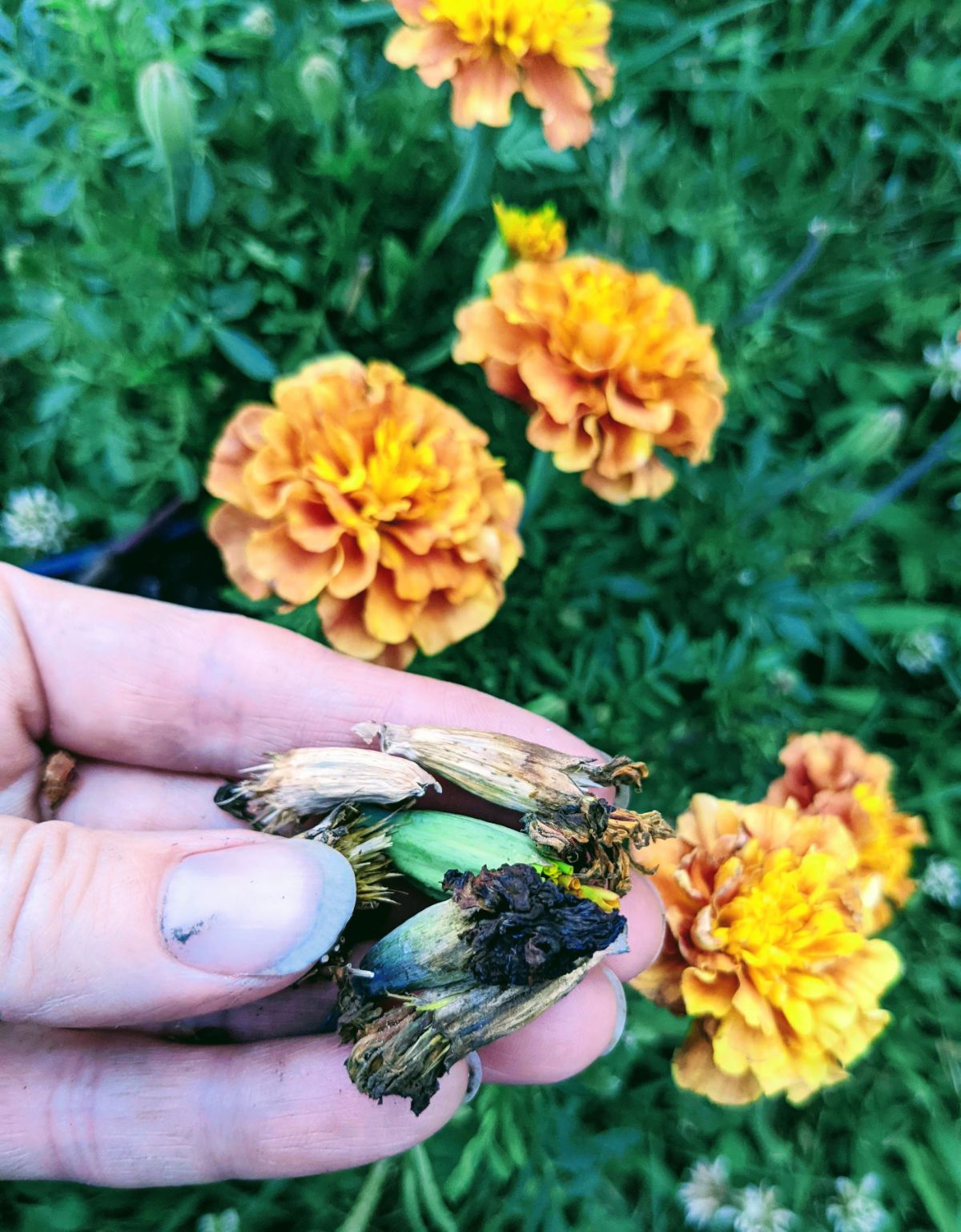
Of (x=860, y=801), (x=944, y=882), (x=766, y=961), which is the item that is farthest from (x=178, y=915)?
(x=944, y=882)

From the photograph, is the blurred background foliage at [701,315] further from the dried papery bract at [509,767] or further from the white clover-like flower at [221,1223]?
the dried papery bract at [509,767]

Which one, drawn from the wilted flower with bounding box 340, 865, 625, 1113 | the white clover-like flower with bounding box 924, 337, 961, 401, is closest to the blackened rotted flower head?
the wilted flower with bounding box 340, 865, 625, 1113

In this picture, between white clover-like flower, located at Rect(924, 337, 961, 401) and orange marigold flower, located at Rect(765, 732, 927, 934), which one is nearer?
orange marigold flower, located at Rect(765, 732, 927, 934)

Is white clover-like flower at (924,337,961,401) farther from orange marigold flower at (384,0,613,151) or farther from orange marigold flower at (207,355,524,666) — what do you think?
orange marigold flower at (207,355,524,666)

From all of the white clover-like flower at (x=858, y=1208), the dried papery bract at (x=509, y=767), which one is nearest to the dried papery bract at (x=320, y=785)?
the dried papery bract at (x=509, y=767)

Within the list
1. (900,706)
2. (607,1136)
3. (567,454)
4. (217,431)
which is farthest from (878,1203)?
(217,431)

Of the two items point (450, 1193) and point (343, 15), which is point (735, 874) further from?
point (343, 15)
